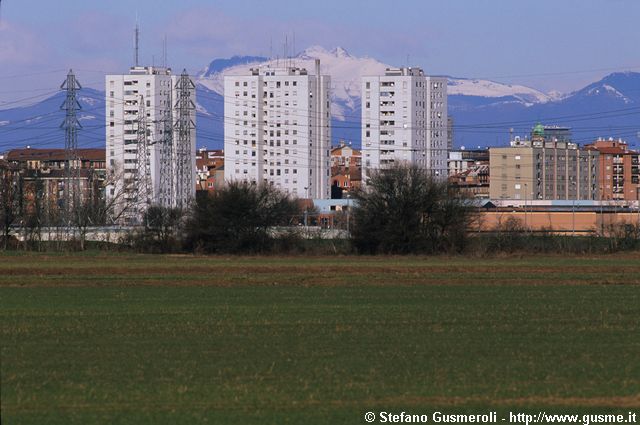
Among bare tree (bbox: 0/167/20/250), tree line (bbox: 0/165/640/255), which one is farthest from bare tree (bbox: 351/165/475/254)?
bare tree (bbox: 0/167/20/250)

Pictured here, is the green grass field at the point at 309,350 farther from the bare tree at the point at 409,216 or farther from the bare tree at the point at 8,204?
the bare tree at the point at 8,204

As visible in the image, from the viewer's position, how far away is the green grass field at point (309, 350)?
2066 cm

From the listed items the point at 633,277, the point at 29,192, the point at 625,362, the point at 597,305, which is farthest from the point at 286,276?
the point at 29,192

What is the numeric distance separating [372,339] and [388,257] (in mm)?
Result: 57257

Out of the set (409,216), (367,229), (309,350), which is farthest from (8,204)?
(309,350)

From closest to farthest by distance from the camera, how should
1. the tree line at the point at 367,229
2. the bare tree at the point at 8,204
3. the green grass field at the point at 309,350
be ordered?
the green grass field at the point at 309,350
the tree line at the point at 367,229
the bare tree at the point at 8,204

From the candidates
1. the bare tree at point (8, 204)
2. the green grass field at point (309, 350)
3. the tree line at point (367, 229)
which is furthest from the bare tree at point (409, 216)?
the green grass field at point (309, 350)

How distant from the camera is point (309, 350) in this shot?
2725 centimetres

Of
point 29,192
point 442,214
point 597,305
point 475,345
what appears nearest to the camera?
point 475,345

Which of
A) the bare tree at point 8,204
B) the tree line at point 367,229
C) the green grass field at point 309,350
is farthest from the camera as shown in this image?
the bare tree at point 8,204

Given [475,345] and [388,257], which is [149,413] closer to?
[475,345]

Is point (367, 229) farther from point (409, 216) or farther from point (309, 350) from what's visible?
point (309, 350)

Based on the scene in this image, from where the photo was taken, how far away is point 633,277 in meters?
57.5

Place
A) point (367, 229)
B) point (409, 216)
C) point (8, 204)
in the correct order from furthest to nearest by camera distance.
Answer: point (8, 204)
point (409, 216)
point (367, 229)
